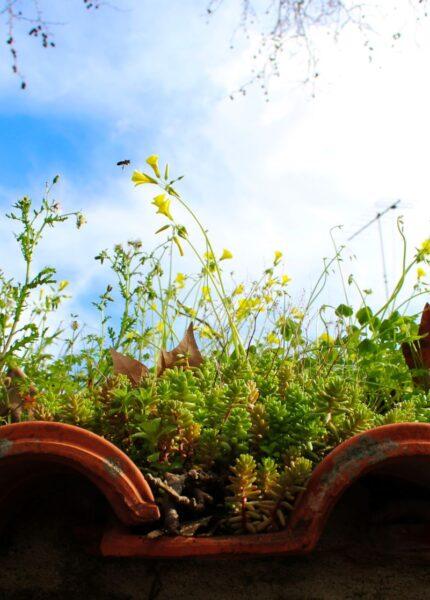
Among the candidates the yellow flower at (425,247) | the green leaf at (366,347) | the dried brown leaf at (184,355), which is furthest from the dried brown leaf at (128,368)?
the yellow flower at (425,247)

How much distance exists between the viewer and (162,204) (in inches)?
100

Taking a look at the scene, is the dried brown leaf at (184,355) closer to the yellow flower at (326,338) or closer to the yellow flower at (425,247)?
the yellow flower at (326,338)

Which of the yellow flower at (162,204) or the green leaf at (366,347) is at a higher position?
the yellow flower at (162,204)

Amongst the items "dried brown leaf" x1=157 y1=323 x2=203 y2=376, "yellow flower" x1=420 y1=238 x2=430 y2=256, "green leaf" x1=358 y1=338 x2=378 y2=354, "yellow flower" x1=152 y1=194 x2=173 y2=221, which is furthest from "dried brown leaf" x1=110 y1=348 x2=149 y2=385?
"yellow flower" x1=420 y1=238 x2=430 y2=256

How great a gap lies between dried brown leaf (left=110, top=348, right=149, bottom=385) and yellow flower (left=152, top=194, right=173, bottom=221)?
62cm

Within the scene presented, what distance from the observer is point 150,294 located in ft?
9.75

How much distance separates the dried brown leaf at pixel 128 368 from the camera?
226cm

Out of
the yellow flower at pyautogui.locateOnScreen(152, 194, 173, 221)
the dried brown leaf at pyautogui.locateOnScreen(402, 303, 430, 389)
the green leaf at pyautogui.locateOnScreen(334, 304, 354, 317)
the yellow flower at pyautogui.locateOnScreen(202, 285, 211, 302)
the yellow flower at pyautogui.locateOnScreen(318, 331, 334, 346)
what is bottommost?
the dried brown leaf at pyautogui.locateOnScreen(402, 303, 430, 389)

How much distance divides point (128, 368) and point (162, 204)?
69 centimetres

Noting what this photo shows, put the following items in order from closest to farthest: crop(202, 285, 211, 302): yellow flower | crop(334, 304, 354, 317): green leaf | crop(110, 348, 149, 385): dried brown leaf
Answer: crop(110, 348, 149, 385): dried brown leaf, crop(202, 285, 211, 302): yellow flower, crop(334, 304, 354, 317): green leaf

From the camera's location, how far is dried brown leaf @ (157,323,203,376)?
236 centimetres

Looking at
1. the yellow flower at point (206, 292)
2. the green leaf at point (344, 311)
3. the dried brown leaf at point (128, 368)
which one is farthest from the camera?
the green leaf at point (344, 311)

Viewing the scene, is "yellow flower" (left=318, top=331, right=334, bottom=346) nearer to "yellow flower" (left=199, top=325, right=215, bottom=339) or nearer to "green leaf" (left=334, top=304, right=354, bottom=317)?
"green leaf" (left=334, top=304, right=354, bottom=317)

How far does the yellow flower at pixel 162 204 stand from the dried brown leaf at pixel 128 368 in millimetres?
625
